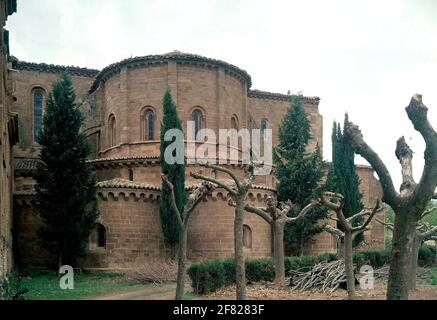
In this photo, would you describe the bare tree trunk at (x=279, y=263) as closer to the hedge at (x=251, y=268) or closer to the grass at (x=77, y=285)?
Answer: the hedge at (x=251, y=268)

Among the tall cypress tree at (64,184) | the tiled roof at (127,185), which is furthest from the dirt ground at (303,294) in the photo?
the tall cypress tree at (64,184)

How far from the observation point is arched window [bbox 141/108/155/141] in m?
29.3

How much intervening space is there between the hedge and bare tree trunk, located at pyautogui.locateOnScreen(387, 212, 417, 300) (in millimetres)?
8213

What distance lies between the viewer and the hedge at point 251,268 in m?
16.4

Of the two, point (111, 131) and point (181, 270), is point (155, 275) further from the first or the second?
point (111, 131)

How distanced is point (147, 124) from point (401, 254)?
2200cm

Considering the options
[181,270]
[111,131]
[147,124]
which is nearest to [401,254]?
[181,270]

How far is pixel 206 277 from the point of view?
53.5 ft

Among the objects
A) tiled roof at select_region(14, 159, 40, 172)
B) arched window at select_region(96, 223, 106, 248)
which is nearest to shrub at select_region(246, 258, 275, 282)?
arched window at select_region(96, 223, 106, 248)

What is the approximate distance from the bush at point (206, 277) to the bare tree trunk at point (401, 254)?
8135 millimetres

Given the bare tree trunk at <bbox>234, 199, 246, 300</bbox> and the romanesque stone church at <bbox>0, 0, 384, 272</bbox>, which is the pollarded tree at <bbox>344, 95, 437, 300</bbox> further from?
the romanesque stone church at <bbox>0, 0, 384, 272</bbox>
